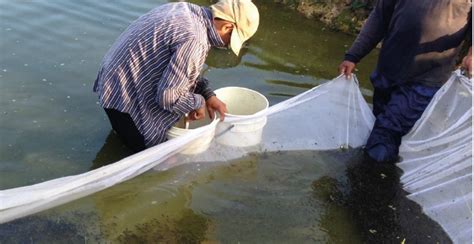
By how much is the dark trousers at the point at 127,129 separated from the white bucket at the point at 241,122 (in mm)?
521

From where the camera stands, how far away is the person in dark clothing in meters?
3.37

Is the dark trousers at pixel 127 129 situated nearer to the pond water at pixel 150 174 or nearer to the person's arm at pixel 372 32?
the pond water at pixel 150 174

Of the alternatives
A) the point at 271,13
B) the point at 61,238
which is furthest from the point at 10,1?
the point at 61,238

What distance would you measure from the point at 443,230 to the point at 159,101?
1837 millimetres

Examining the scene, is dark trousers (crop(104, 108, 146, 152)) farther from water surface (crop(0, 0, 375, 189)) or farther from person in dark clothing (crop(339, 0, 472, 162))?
person in dark clothing (crop(339, 0, 472, 162))

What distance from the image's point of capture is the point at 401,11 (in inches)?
137

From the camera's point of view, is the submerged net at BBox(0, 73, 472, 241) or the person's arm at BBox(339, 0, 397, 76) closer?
the submerged net at BBox(0, 73, 472, 241)

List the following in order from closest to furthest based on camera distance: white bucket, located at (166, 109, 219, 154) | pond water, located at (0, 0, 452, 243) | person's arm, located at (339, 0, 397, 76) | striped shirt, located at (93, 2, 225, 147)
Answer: pond water, located at (0, 0, 452, 243)
striped shirt, located at (93, 2, 225, 147)
white bucket, located at (166, 109, 219, 154)
person's arm, located at (339, 0, 397, 76)

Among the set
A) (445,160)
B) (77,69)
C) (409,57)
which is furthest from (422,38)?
(77,69)

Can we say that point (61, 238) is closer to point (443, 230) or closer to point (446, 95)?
point (443, 230)

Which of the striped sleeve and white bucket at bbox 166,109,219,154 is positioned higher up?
the striped sleeve

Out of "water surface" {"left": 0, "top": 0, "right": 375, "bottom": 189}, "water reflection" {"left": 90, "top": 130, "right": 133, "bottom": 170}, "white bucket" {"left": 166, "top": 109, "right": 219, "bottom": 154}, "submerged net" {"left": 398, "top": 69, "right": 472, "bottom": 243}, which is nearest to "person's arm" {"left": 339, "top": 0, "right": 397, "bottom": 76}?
"submerged net" {"left": 398, "top": 69, "right": 472, "bottom": 243}

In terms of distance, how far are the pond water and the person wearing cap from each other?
38 centimetres

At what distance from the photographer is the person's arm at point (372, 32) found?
371 centimetres
